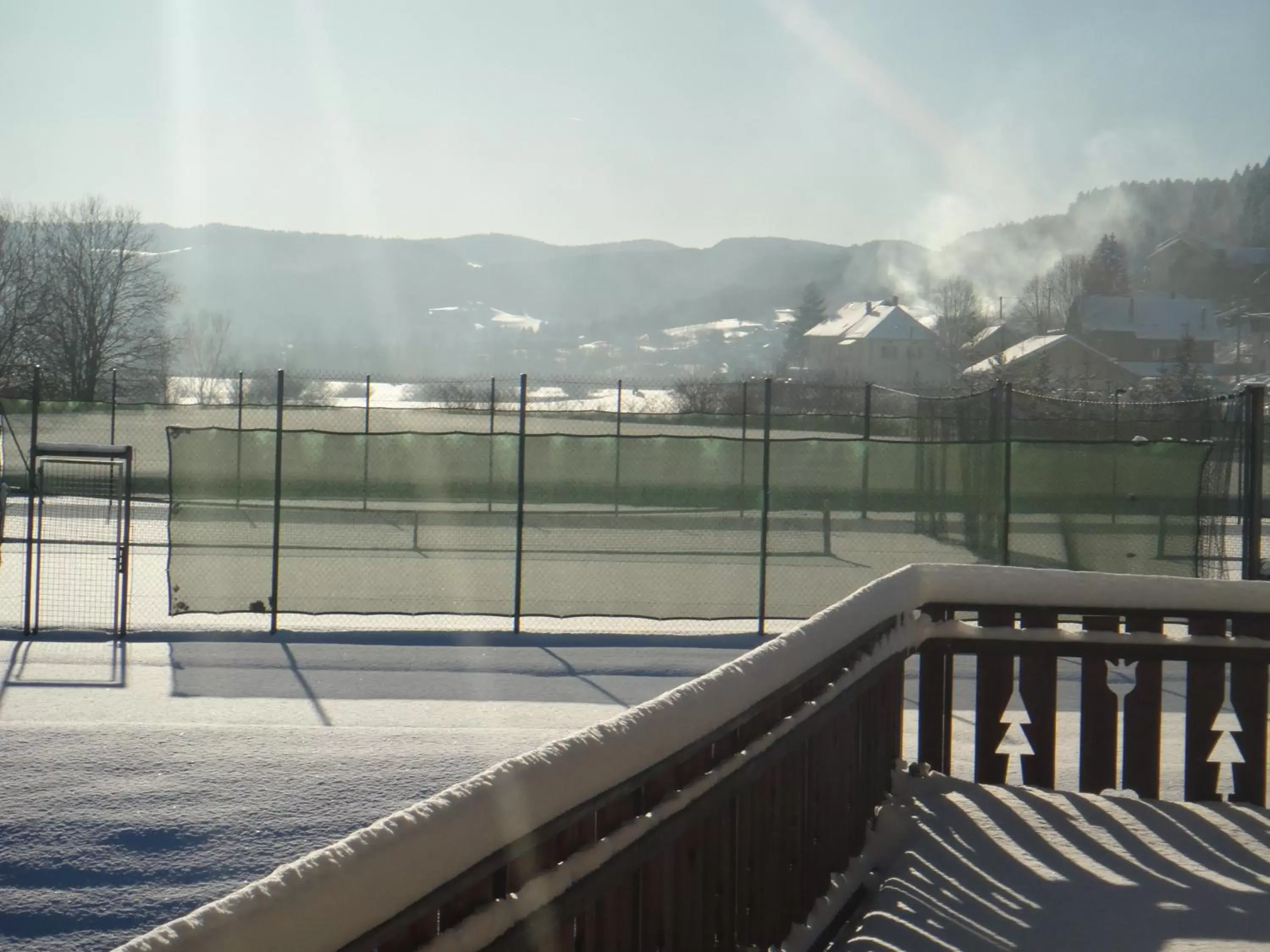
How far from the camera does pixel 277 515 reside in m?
13.8

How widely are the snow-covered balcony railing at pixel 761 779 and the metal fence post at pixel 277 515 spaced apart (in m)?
8.83

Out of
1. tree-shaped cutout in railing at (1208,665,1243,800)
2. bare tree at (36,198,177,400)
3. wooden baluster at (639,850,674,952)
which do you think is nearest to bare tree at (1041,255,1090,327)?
bare tree at (36,198,177,400)

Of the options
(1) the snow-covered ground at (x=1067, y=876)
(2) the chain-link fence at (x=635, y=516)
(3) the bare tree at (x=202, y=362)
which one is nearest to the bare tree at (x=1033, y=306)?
(3) the bare tree at (x=202, y=362)

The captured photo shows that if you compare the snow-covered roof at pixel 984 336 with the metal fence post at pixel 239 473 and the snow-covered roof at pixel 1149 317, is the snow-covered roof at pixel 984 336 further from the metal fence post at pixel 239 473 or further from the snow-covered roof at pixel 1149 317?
the metal fence post at pixel 239 473

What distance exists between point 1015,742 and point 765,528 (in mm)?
5628

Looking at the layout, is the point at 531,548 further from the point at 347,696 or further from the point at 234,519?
the point at 347,696

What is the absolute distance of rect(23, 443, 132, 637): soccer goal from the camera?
530 inches

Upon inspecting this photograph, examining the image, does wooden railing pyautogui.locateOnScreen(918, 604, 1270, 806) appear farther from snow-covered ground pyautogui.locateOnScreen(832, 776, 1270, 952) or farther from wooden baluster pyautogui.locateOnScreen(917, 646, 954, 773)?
snow-covered ground pyautogui.locateOnScreen(832, 776, 1270, 952)

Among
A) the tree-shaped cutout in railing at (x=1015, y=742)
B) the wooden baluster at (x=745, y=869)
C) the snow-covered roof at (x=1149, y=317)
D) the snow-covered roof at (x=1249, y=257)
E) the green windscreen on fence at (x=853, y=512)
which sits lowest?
the tree-shaped cutout in railing at (x=1015, y=742)

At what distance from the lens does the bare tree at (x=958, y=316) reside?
104 meters

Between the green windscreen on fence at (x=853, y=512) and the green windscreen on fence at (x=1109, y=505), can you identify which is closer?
the green windscreen on fence at (x=1109, y=505)

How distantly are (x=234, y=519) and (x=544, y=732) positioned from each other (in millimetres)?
6692

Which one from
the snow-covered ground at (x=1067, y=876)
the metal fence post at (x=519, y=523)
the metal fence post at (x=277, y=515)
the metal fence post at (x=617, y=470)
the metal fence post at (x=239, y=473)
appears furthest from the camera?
the metal fence post at (x=617, y=470)

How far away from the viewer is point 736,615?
46.6ft
